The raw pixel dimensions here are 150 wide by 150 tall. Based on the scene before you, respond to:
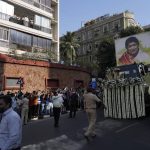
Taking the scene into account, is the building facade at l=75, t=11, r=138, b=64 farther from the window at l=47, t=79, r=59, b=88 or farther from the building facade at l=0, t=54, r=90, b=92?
the window at l=47, t=79, r=59, b=88

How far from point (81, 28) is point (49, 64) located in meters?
54.1

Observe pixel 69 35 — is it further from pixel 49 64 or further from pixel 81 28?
pixel 49 64

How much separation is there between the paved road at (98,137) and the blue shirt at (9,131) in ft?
18.2

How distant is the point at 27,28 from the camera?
127 ft

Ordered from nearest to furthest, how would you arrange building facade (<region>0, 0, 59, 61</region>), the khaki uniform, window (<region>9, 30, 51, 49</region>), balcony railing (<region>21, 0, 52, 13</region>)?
1. the khaki uniform
2. building facade (<region>0, 0, 59, 61</region>)
3. window (<region>9, 30, 51, 49</region>)
4. balcony railing (<region>21, 0, 52, 13</region>)

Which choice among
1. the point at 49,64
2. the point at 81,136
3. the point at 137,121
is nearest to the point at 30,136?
the point at 81,136

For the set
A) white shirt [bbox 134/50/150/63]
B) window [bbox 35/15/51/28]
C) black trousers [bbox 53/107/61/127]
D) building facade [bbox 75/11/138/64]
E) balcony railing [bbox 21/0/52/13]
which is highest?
building facade [bbox 75/11/138/64]

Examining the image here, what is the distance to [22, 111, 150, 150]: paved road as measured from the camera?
1138 cm

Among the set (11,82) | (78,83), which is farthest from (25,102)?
(78,83)

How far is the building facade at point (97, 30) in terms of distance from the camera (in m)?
74.1

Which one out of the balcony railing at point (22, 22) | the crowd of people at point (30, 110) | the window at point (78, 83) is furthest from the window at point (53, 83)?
the balcony railing at point (22, 22)

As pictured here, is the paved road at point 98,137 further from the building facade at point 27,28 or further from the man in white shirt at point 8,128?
the building facade at point 27,28

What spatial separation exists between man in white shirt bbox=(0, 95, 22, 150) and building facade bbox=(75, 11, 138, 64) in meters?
65.7

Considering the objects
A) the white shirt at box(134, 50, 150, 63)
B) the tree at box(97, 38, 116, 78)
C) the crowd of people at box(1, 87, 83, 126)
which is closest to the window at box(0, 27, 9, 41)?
the crowd of people at box(1, 87, 83, 126)
